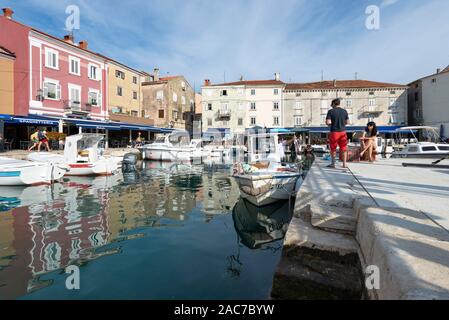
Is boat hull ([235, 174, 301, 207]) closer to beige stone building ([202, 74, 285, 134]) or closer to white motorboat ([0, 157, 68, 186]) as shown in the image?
white motorboat ([0, 157, 68, 186])

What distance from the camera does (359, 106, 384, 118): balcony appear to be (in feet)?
156

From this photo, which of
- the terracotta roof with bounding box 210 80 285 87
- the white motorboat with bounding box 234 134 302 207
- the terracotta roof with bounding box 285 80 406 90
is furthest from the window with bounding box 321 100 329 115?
the white motorboat with bounding box 234 134 302 207

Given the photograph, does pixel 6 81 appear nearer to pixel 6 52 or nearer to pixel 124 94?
pixel 6 52

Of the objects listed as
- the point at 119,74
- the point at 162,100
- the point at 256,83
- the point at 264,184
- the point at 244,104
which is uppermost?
the point at 256,83

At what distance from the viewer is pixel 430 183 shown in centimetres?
618

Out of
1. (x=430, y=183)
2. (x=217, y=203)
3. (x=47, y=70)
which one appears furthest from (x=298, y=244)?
(x=47, y=70)

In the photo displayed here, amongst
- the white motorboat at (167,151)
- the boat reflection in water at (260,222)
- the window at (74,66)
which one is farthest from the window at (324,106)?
the boat reflection in water at (260,222)

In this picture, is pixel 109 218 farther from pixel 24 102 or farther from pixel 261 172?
pixel 24 102

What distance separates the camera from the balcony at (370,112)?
47562 mm

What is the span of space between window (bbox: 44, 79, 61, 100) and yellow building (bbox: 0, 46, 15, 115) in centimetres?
271

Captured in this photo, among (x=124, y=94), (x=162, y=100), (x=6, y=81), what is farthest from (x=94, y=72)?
(x=162, y=100)

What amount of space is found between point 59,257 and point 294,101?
162 feet

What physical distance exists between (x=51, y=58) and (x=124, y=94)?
11714 mm

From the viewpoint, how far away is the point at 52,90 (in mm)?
→ 26312
